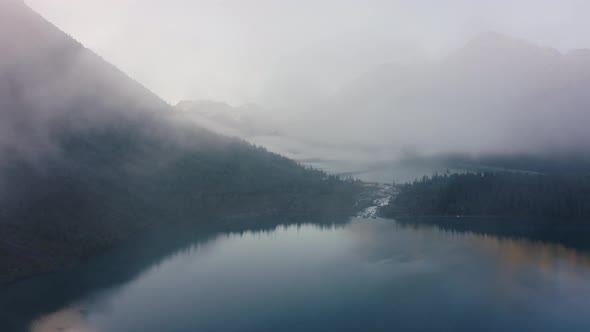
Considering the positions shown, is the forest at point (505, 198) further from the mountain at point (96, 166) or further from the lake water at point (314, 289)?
the lake water at point (314, 289)

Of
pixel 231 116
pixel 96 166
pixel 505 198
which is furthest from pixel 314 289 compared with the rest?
pixel 231 116

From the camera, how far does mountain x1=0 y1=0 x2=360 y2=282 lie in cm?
4131

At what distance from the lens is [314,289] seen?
3119cm

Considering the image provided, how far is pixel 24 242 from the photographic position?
36.6 m

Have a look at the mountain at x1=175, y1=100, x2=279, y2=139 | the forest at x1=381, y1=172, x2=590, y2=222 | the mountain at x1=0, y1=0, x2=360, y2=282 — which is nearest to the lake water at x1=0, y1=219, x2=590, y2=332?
the mountain at x1=0, y1=0, x2=360, y2=282

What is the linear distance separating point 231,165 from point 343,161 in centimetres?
6629

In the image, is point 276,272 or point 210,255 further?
point 210,255

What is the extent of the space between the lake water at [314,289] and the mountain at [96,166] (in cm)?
442

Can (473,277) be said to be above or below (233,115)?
below

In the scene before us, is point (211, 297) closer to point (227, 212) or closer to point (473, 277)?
point (473, 277)

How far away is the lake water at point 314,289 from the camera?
81.0ft

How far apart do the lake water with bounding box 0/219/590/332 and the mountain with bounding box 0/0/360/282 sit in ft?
14.5

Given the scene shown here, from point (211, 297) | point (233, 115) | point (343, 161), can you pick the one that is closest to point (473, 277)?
point (211, 297)

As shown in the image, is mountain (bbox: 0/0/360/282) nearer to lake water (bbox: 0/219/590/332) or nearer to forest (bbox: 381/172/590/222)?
lake water (bbox: 0/219/590/332)
